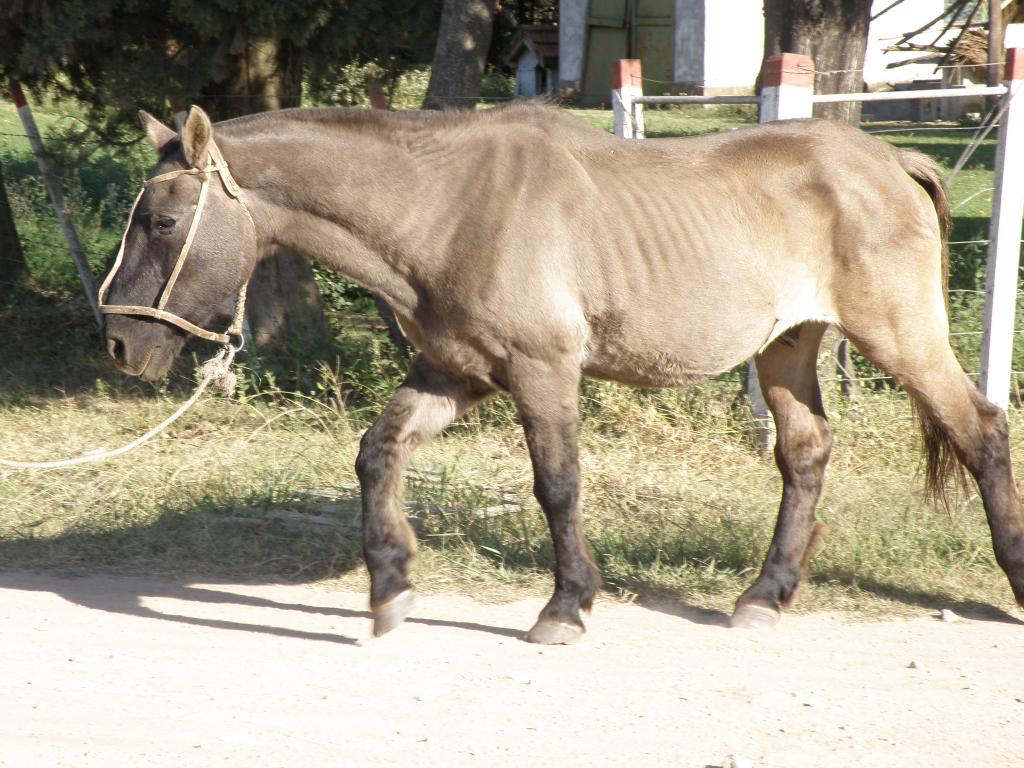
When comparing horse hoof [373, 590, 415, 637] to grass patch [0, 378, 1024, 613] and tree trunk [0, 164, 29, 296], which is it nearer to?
grass patch [0, 378, 1024, 613]

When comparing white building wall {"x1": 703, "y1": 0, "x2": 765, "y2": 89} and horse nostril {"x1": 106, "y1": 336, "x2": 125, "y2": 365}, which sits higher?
white building wall {"x1": 703, "y1": 0, "x2": 765, "y2": 89}

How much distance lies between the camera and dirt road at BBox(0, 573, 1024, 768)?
337 centimetres

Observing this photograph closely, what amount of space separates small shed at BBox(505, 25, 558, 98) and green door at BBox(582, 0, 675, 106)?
147 cm

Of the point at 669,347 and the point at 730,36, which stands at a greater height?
the point at 730,36

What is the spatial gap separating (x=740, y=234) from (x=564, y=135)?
2.65 ft

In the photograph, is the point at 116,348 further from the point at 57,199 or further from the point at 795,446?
the point at 57,199

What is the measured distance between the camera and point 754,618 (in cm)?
456

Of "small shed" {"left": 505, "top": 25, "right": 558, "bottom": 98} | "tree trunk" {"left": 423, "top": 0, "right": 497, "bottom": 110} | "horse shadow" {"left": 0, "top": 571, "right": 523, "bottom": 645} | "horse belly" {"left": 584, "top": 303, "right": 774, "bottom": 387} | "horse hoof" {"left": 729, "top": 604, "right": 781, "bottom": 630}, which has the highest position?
"small shed" {"left": 505, "top": 25, "right": 558, "bottom": 98}

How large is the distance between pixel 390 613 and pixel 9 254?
24.4 feet

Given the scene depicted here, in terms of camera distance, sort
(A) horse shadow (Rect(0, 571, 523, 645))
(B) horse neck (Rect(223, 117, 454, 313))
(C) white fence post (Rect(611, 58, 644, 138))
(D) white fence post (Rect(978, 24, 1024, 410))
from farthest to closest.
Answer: (C) white fence post (Rect(611, 58, 644, 138)) → (D) white fence post (Rect(978, 24, 1024, 410)) → (A) horse shadow (Rect(0, 571, 523, 645)) → (B) horse neck (Rect(223, 117, 454, 313))

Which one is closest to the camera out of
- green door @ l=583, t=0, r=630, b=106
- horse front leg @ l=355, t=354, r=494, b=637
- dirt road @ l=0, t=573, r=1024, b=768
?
dirt road @ l=0, t=573, r=1024, b=768

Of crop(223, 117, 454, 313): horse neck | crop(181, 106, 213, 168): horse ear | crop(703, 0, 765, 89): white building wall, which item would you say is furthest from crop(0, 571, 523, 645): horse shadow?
crop(703, 0, 765, 89): white building wall

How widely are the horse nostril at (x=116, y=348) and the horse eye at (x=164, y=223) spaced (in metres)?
0.44

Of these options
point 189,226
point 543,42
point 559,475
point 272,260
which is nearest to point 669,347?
point 559,475
